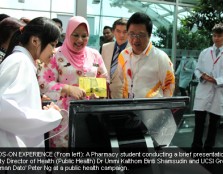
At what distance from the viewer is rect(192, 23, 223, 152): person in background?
11.5 ft

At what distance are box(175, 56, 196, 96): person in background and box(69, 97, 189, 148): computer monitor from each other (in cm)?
401

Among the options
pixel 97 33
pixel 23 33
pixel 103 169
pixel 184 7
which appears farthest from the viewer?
pixel 184 7

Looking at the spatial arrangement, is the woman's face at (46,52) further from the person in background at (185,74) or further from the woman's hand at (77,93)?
the person in background at (185,74)

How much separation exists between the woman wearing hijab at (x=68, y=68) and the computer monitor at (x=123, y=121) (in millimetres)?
616

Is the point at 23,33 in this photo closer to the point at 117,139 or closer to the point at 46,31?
the point at 46,31

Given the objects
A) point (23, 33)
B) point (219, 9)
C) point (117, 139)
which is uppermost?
point (219, 9)

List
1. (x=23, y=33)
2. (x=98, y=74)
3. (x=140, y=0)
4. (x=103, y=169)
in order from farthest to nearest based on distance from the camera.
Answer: (x=140, y=0)
(x=98, y=74)
(x=23, y=33)
(x=103, y=169)

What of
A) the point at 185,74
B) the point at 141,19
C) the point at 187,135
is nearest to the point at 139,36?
the point at 141,19

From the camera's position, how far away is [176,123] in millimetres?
1269

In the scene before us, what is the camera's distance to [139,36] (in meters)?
1.88

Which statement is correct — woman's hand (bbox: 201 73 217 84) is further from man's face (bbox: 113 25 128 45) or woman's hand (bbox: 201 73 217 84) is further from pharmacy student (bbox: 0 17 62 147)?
pharmacy student (bbox: 0 17 62 147)

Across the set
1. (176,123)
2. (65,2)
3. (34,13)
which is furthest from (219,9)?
(176,123)

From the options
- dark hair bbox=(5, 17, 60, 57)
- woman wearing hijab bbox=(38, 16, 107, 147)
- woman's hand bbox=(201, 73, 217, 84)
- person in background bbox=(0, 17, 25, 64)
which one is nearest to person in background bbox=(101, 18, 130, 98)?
woman wearing hijab bbox=(38, 16, 107, 147)

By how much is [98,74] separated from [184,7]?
12.7 feet
